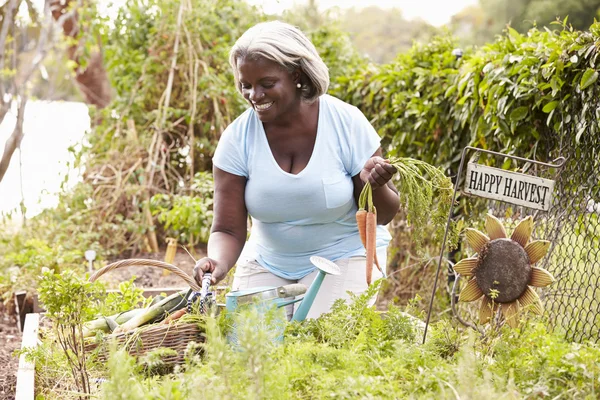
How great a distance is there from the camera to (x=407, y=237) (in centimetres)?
485

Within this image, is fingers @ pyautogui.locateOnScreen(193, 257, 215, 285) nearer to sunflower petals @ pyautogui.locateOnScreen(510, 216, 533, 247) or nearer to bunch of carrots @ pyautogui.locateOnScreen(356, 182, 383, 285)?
bunch of carrots @ pyautogui.locateOnScreen(356, 182, 383, 285)

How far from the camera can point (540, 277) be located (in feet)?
6.97

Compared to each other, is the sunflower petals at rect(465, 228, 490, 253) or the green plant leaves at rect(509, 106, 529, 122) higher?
the green plant leaves at rect(509, 106, 529, 122)

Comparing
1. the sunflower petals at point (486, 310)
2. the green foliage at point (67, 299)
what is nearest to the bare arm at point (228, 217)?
the green foliage at point (67, 299)

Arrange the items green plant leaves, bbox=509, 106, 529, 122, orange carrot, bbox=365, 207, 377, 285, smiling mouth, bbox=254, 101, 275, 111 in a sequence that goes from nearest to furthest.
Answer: orange carrot, bbox=365, 207, 377, 285 < smiling mouth, bbox=254, 101, 275, 111 < green plant leaves, bbox=509, 106, 529, 122

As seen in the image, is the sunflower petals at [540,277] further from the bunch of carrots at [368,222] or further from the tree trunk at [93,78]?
the tree trunk at [93,78]

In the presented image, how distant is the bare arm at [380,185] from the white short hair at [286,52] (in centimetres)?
35

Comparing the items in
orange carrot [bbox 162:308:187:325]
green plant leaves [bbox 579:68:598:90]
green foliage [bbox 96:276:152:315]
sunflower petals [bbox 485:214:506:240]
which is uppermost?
green plant leaves [bbox 579:68:598:90]

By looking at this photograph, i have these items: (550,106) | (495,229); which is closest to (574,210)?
(550,106)

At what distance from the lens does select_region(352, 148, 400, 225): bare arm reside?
2.23 metres

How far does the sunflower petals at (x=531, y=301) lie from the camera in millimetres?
2113

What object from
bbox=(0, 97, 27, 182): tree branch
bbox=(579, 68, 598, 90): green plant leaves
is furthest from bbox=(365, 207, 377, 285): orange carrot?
bbox=(0, 97, 27, 182): tree branch

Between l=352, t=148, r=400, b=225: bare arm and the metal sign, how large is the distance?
0.25 meters

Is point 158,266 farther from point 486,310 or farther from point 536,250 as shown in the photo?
point 536,250
